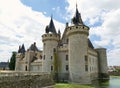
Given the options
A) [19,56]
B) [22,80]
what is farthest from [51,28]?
[19,56]

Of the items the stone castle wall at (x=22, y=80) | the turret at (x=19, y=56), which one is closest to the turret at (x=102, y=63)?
the turret at (x=19, y=56)

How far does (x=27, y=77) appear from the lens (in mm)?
16344

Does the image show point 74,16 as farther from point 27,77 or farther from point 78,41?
point 27,77

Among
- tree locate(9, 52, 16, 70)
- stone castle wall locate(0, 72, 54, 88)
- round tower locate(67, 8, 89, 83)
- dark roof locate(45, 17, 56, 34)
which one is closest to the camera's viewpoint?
stone castle wall locate(0, 72, 54, 88)

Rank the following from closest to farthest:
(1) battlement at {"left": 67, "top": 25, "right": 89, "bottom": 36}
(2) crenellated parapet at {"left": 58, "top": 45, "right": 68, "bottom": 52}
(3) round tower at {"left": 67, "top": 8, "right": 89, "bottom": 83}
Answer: (3) round tower at {"left": 67, "top": 8, "right": 89, "bottom": 83}, (1) battlement at {"left": 67, "top": 25, "right": 89, "bottom": 36}, (2) crenellated parapet at {"left": 58, "top": 45, "right": 68, "bottom": 52}

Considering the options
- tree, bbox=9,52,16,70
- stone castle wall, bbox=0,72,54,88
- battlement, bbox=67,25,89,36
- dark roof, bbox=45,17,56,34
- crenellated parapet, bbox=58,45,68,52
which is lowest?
stone castle wall, bbox=0,72,54,88

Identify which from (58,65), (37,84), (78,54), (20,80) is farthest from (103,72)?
(20,80)

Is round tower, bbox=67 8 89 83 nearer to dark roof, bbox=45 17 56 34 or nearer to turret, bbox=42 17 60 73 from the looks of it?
turret, bbox=42 17 60 73

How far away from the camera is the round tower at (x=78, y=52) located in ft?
87.7

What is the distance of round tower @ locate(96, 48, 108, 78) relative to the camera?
42.6 meters

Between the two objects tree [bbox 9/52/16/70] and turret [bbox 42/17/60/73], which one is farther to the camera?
tree [bbox 9/52/16/70]

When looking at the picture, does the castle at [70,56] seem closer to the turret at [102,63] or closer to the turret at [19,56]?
the turret at [102,63]

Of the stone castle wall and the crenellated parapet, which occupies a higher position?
the crenellated parapet

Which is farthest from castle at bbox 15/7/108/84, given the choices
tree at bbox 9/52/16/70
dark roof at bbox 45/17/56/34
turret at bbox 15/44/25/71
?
tree at bbox 9/52/16/70
